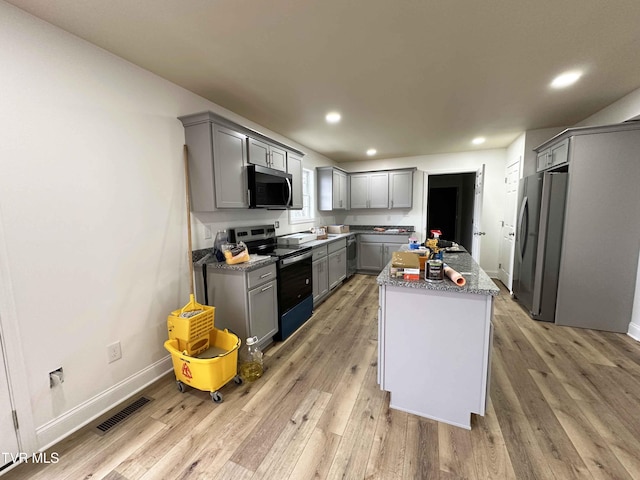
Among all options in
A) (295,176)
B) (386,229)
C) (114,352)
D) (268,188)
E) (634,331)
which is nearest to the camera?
(114,352)

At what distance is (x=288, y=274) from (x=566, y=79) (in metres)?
3.04

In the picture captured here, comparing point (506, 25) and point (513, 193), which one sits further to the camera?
point (513, 193)

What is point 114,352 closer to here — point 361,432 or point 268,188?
point 361,432

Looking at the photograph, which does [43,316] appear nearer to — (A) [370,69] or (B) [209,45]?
(B) [209,45]

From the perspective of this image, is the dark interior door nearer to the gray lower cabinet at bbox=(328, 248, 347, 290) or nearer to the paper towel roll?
the gray lower cabinet at bbox=(328, 248, 347, 290)

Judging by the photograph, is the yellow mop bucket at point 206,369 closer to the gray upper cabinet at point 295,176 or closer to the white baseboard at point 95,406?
the white baseboard at point 95,406

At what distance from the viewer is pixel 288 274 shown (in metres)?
2.80

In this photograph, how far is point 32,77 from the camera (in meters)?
1.47

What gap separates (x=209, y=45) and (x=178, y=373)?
2.33 m

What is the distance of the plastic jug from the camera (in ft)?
7.00

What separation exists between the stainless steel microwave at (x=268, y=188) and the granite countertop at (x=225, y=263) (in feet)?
1.96

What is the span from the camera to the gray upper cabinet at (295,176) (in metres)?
3.41

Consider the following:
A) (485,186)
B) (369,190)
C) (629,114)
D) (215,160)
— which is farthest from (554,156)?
(215,160)

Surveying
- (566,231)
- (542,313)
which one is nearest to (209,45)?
(566,231)
